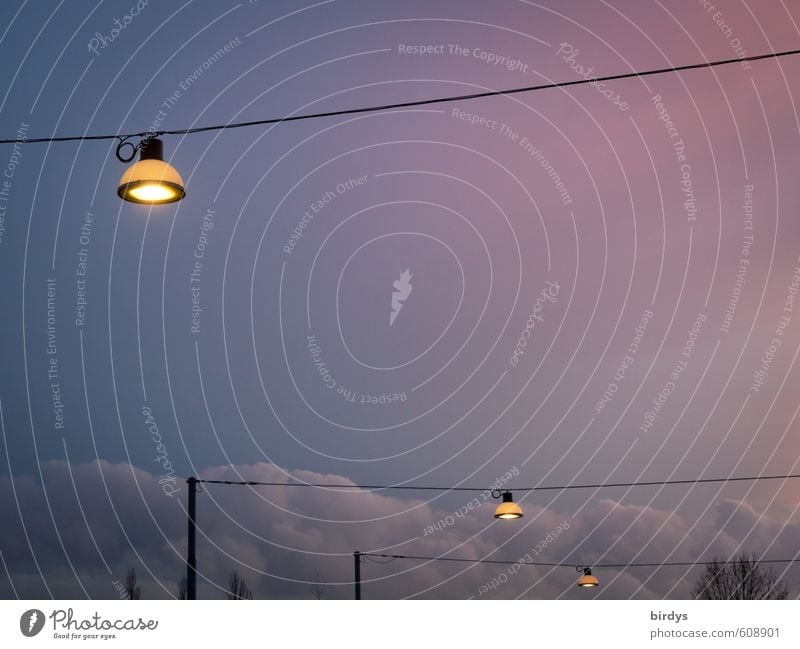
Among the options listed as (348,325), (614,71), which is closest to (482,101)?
(614,71)

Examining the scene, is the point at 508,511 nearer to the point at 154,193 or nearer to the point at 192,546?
the point at 192,546

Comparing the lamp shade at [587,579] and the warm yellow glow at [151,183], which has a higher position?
the lamp shade at [587,579]

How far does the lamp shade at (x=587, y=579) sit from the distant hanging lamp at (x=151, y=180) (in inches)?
851

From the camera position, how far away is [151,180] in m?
7.62

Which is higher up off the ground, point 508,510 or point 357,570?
point 357,570

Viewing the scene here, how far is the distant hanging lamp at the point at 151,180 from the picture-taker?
764cm

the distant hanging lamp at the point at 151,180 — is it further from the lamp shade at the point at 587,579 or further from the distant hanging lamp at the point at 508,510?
the lamp shade at the point at 587,579

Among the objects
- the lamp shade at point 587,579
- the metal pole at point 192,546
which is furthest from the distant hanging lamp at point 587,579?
the metal pole at point 192,546

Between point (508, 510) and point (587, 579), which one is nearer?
point (508, 510)

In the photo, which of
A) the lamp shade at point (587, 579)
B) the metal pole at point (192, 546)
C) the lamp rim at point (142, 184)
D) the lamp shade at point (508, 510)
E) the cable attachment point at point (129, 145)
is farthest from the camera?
the lamp shade at point (587, 579)

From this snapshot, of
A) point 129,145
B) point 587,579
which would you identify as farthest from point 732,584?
point 129,145

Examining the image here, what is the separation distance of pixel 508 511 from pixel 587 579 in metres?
13.4

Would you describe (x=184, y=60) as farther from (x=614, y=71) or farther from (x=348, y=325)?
(x=614, y=71)
